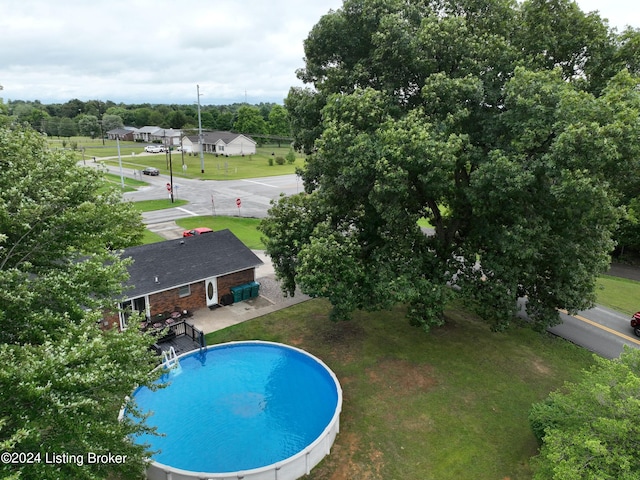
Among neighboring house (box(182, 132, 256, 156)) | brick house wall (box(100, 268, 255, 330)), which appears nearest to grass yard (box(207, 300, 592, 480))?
brick house wall (box(100, 268, 255, 330))

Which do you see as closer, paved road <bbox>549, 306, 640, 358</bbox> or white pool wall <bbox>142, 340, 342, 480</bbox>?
white pool wall <bbox>142, 340, 342, 480</bbox>

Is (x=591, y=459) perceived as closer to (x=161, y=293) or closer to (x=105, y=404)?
(x=105, y=404)

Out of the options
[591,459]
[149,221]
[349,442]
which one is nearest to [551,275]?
[591,459]

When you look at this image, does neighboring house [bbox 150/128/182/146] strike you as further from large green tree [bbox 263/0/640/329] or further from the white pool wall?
the white pool wall

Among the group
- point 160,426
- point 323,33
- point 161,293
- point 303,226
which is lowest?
point 160,426

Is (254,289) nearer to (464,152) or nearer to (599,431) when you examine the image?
(464,152)

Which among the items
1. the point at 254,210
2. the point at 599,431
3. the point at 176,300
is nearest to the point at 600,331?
the point at 599,431

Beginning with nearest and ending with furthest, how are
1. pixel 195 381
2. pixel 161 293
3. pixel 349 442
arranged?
pixel 349 442 < pixel 195 381 < pixel 161 293
